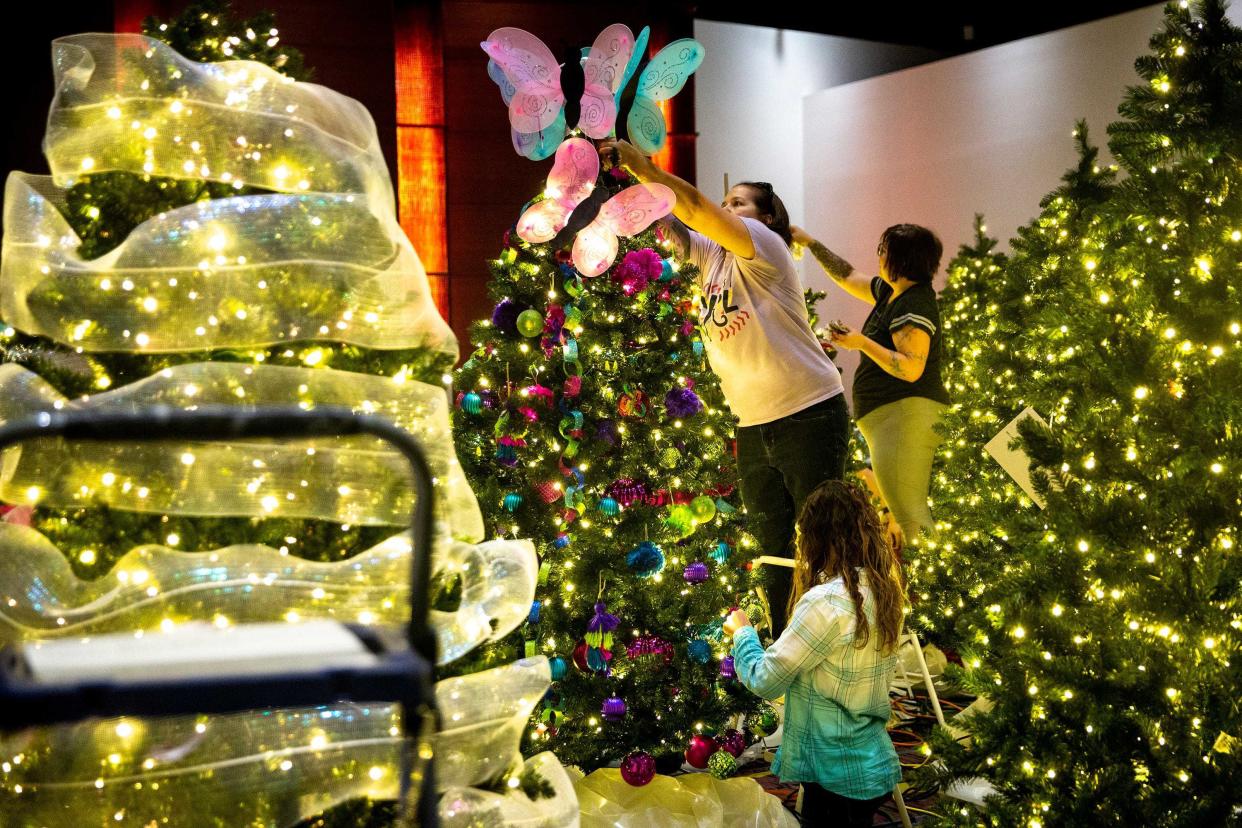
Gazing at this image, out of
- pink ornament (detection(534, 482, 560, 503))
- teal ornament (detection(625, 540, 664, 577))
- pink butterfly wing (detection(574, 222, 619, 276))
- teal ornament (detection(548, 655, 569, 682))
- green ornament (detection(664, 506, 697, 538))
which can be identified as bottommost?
teal ornament (detection(548, 655, 569, 682))

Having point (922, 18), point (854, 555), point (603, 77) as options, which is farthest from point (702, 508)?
point (922, 18)

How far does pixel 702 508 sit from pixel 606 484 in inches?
11.1

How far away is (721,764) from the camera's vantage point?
3086mm

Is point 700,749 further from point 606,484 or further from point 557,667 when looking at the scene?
point 606,484

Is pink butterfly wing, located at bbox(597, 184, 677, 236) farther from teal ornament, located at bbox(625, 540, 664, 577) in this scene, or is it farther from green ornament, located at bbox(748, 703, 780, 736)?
green ornament, located at bbox(748, 703, 780, 736)

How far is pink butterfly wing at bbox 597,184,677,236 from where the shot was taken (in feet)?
9.28

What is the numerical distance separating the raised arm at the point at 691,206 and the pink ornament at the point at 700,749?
1399mm

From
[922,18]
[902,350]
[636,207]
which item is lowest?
[902,350]

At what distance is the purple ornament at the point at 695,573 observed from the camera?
308 centimetres

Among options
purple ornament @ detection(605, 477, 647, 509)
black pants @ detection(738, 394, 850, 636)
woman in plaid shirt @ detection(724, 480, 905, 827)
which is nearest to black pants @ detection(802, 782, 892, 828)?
woman in plaid shirt @ detection(724, 480, 905, 827)

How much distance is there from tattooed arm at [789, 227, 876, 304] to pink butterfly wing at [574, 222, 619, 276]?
5.44ft

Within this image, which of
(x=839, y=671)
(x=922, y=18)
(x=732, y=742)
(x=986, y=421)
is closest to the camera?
(x=839, y=671)

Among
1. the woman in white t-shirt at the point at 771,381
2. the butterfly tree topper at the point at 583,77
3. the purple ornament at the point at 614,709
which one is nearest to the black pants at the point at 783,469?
the woman in white t-shirt at the point at 771,381

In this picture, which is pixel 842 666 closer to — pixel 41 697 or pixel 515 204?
pixel 41 697
